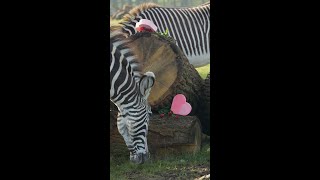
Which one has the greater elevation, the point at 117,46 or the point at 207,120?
the point at 117,46

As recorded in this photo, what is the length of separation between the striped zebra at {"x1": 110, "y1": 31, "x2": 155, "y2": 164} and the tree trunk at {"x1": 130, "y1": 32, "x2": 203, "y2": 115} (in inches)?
1.8

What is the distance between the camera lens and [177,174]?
12.0ft

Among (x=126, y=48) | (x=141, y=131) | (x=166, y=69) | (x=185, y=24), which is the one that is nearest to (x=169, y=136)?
(x=141, y=131)

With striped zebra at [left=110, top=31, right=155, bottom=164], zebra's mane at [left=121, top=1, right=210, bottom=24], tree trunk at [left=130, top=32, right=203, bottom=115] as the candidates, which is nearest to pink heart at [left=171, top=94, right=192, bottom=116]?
tree trunk at [left=130, top=32, right=203, bottom=115]

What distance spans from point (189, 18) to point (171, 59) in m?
0.29

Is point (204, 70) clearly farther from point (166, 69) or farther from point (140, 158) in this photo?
point (140, 158)

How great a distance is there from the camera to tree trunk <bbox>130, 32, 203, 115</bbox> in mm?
3723

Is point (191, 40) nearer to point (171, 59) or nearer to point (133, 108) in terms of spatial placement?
point (171, 59)

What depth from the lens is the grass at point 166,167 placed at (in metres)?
3.66

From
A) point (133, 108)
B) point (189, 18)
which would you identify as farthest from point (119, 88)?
point (189, 18)

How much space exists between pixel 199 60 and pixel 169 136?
49cm

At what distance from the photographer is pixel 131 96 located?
147 inches

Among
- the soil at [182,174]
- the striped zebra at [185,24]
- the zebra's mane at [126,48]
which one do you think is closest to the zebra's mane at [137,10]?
the striped zebra at [185,24]
